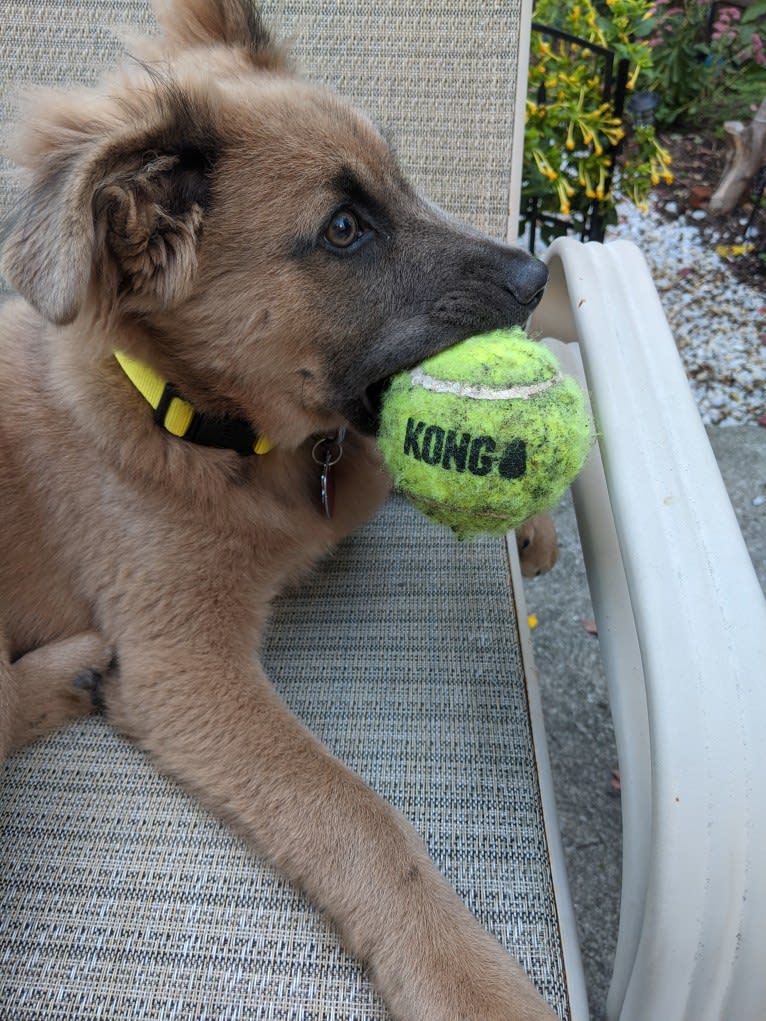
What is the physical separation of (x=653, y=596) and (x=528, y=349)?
0.49 m

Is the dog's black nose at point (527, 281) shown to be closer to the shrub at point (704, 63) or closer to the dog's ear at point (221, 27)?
the dog's ear at point (221, 27)

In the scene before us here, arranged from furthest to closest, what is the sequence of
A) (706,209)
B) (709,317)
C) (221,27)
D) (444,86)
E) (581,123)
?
(706,209), (709,317), (581,123), (444,86), (221,27)

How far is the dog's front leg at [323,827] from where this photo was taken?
48.4 inches

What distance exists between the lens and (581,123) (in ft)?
11.4

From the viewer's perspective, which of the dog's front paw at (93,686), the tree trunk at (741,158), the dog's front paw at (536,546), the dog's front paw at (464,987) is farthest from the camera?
the tree trunk at (741,158)

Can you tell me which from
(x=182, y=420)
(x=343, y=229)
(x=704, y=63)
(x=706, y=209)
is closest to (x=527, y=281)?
(x=343, y=229)

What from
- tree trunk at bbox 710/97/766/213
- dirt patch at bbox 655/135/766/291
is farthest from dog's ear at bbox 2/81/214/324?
tree trunk at bbox 710/97/766/213

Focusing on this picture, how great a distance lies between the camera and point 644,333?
4.93ft

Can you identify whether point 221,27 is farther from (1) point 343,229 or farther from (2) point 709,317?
(2) point 709,317

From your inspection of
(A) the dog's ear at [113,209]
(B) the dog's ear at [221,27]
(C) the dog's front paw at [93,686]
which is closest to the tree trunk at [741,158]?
(B) the dog's ear at [221,27]

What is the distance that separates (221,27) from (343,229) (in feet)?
2.34

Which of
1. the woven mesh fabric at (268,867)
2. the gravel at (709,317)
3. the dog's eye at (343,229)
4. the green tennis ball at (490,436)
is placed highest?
the dog's eye at (343,229)

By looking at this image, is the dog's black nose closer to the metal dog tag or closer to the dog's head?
the dog's head

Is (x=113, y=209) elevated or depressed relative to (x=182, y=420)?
elevated
